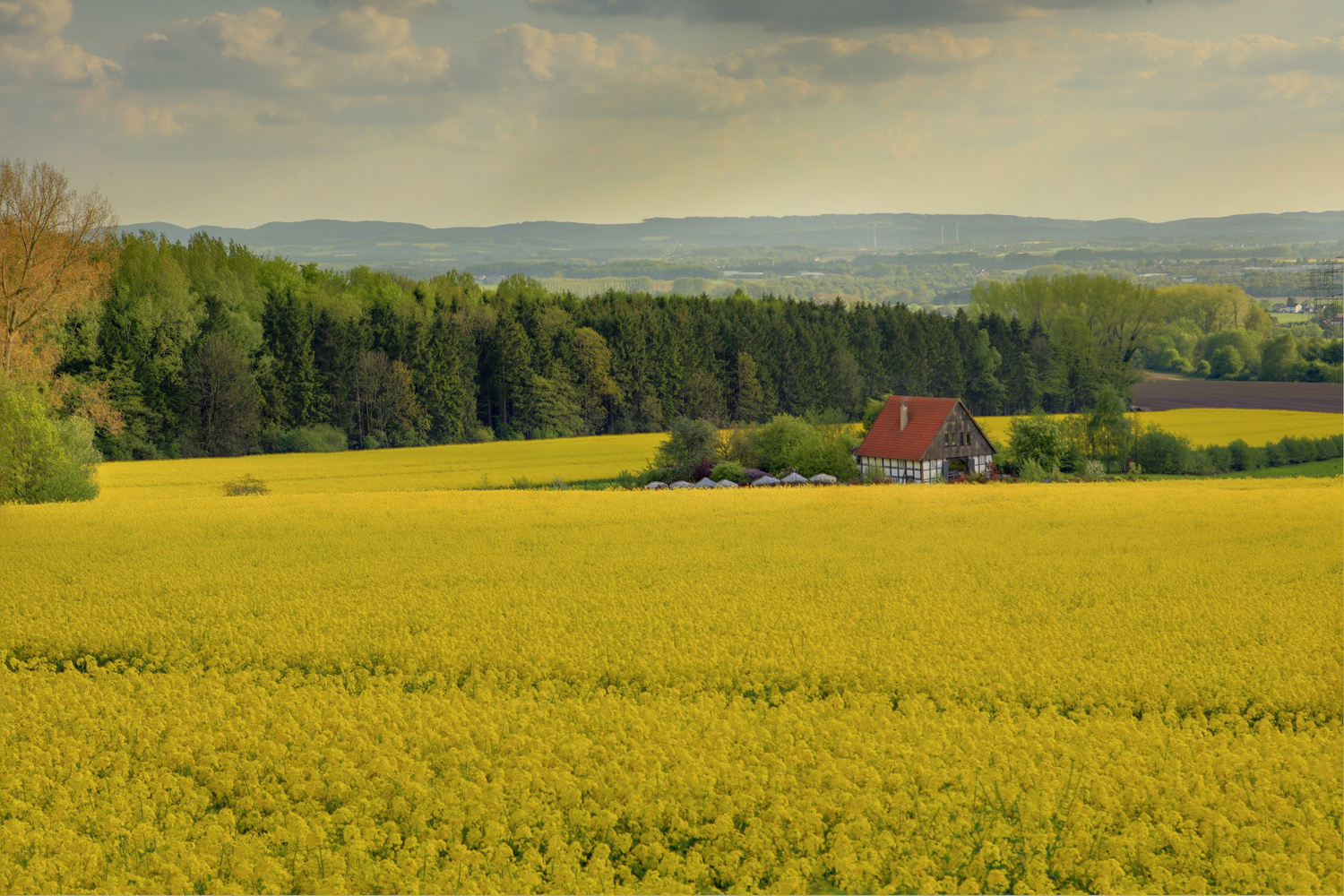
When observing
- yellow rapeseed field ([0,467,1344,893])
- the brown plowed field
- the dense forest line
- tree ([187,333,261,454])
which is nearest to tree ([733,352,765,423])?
the dense forest line

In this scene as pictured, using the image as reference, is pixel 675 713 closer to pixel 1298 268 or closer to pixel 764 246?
pixel 1298 268

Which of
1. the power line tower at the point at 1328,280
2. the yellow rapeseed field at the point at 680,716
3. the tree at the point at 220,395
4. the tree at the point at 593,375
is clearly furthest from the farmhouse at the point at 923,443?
the tree at the point at 220,395

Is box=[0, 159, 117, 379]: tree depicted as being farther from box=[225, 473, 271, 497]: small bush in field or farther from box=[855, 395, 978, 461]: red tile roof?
box=[855, 395, 978, 461]: red tile roof

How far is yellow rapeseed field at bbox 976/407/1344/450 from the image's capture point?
64.2m

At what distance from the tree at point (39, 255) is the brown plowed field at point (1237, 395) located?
242 ft

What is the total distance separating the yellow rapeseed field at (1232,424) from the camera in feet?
211

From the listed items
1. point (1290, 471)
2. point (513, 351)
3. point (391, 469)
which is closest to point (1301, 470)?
point (1290, 471)

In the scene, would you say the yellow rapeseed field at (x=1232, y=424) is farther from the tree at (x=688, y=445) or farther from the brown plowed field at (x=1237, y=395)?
the tree at (x=688, y=445)

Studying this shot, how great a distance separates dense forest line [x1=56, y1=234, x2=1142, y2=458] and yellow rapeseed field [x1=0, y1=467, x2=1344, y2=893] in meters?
39.0

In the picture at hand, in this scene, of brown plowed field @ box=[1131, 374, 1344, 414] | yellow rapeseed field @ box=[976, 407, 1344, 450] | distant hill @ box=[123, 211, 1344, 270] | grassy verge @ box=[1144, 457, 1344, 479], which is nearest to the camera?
distant hill @ box=[123, 211, 1344, 270]

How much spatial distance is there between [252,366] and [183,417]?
564 cm

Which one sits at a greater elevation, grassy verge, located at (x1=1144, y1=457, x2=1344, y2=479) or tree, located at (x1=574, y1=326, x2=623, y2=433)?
tree, located at (x1=574, y1=326, x2=623, y2=433)

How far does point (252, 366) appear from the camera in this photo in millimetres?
65250

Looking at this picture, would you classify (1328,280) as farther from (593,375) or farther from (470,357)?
(470,357)
